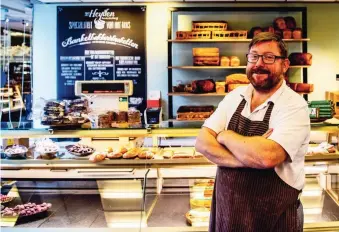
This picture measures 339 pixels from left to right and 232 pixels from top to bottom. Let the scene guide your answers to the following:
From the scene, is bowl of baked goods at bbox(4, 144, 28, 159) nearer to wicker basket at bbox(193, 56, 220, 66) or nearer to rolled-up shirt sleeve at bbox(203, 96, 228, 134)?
rolled-up shirt sleeve at bbox(203, 96, 228, 134)

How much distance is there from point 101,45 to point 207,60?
160 centimetres

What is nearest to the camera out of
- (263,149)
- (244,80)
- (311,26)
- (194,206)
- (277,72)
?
(263,149)

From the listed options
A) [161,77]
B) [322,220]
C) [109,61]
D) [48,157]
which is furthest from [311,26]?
[48,157]

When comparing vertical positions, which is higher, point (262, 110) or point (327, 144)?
point (262, 110)

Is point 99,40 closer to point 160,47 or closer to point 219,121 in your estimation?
point 160,47

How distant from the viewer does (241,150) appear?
5.37ft

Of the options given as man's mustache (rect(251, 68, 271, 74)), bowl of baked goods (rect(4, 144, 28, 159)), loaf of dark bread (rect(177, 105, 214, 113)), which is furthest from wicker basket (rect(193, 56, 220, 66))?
man's mustache (rect(251, 68, 271, 74))

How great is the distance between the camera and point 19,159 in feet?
9.80

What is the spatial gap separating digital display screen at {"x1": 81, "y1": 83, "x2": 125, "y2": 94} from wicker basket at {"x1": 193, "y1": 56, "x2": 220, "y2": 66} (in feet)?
6.51

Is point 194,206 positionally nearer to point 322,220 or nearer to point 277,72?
point 322,220

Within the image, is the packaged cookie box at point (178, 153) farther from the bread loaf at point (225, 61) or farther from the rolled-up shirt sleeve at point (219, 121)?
the bread loaf at point (225, 61)

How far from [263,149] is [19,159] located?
1.98 metres

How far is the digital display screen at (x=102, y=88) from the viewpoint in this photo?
12.7 feet

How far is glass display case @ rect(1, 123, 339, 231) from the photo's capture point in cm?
289
